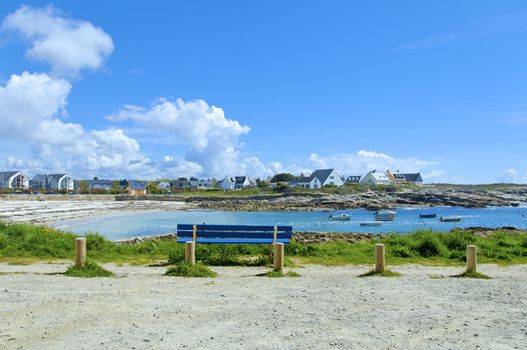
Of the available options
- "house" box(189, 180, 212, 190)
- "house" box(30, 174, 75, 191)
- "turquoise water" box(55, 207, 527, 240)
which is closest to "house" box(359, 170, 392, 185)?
"house" box(189, 180, 212, 190)

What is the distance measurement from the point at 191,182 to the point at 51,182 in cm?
4812

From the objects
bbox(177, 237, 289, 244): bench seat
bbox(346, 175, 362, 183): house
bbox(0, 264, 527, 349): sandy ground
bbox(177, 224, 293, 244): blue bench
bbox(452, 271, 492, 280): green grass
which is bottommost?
bbox(452, 271, 492, 280): green grass

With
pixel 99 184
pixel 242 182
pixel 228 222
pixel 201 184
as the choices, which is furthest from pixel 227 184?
pixel 228 222

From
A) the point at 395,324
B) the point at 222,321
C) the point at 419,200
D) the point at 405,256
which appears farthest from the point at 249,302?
the point at 419,200

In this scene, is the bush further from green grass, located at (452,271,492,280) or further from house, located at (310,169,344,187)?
house, located at (310,169,344,187)

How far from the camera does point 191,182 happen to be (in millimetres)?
171000

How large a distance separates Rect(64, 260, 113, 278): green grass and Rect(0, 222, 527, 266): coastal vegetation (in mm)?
2287

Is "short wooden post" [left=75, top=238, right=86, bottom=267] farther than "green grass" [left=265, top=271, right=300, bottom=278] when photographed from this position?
Yes

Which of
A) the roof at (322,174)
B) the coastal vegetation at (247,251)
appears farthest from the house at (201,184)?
the coastal vegetation at (247,251)

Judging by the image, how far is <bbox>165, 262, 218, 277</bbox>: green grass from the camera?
11297mm

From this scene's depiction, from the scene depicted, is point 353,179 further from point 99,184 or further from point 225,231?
point 225,231

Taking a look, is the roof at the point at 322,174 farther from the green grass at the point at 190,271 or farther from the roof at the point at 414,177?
the green grass at the point at 190,271

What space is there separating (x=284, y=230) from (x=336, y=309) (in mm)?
6025

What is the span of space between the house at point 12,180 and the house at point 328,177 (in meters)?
88.1
